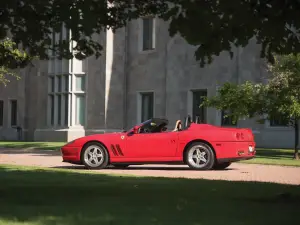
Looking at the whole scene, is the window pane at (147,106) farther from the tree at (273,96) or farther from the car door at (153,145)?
the car door at (153,145)

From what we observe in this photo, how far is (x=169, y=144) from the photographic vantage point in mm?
14930

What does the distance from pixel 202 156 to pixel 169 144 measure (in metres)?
0.94

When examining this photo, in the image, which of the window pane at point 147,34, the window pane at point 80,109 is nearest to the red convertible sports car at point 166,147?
the window pane at point 147,34

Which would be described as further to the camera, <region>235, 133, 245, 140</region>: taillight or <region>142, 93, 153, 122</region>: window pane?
<region>142, 93, 153, 122</region>: window pane

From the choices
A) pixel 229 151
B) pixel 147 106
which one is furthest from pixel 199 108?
pixel 229 151

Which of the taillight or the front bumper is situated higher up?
the taillight

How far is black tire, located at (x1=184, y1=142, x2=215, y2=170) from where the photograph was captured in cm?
1474

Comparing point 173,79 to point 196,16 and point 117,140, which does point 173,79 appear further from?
point 196,16

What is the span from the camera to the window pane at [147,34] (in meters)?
35.6

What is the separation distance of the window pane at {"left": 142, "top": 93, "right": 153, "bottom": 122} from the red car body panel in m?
20.4

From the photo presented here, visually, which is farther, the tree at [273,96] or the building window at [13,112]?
the building window at [13,112]

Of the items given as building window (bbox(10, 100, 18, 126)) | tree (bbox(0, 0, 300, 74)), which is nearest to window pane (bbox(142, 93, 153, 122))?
building window (bbox(10, 100, 18, 126))

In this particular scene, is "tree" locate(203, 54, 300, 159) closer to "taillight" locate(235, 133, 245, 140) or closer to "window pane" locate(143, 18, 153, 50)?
"taillight" locate(235, 133, 245, 140)

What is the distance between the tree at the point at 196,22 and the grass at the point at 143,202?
1916 millimetres
